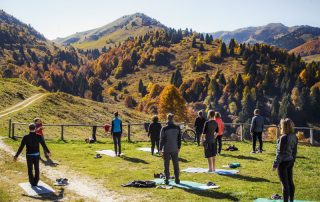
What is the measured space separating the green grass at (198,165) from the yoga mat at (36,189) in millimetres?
2486

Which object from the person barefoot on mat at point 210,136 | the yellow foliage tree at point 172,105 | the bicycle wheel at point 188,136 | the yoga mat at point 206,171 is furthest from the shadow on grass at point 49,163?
the yellow foliage tree at point 172,105

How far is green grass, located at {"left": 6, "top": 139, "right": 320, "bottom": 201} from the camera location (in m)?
15.0

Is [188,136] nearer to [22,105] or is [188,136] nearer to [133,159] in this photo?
[133,159]

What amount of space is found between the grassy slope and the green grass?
44474mm

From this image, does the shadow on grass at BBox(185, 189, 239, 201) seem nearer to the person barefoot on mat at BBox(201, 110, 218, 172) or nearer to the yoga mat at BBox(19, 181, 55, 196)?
the person barefoot on mat at BBox(201, 110, 218, 172)

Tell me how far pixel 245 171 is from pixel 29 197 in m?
10.6

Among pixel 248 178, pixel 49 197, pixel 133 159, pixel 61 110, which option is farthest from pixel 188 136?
pixel 61 110

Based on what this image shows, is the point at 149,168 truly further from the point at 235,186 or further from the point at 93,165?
the point at 235,186

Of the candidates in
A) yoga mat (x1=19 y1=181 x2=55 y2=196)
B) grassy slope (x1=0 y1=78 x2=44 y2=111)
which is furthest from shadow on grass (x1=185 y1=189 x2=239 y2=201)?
grassy slope (x1=0 y1=78 x2=44 y2=111)

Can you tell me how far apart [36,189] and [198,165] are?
9324mm

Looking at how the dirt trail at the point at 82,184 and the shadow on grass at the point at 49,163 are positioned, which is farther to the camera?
the shadow on grass at the point at 49,163

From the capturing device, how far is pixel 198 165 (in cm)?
2205

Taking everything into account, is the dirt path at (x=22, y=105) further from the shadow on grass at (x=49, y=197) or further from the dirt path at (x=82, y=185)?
the shadow on grass at (x=49, y=197)

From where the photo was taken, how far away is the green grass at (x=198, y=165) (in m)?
15.0
